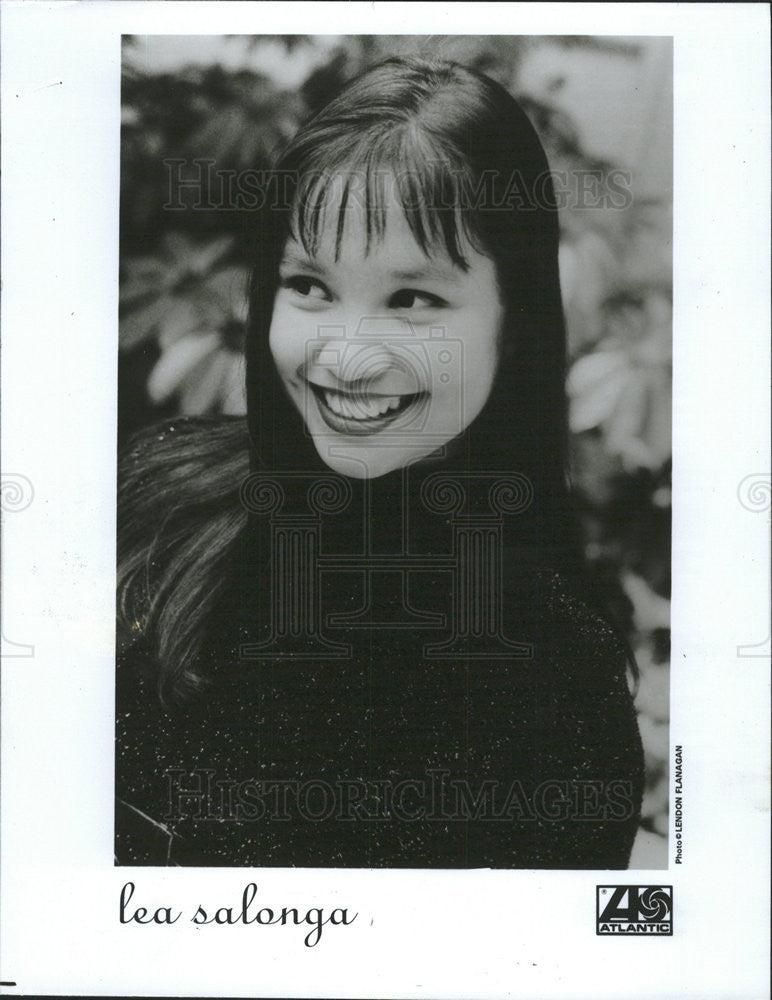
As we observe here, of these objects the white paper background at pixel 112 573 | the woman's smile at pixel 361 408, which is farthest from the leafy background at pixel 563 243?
the woman's smile at pixel 361 408

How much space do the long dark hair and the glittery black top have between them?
4.7 inches

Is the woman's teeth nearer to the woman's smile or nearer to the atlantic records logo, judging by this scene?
the woman's smile

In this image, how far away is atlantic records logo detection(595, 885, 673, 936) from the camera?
4.37 feet

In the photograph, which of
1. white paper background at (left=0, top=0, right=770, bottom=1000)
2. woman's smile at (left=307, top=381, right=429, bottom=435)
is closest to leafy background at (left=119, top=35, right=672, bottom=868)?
white paper background at (left=0, top=0, right=770, bottom=1000)

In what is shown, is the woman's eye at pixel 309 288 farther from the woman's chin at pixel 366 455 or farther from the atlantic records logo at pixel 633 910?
the atlantic records logo at pixel 633 910

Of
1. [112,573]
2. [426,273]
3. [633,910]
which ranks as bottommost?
[633,910]

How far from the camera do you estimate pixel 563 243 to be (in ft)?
4.45

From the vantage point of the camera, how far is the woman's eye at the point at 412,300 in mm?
1354

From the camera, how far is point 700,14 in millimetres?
1363

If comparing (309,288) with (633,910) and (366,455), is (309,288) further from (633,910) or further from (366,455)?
(633,910)

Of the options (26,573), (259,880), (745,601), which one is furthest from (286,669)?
(745,601)

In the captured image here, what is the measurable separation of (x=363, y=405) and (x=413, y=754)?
1.83ft

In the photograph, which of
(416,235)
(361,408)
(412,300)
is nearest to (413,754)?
(361,408)

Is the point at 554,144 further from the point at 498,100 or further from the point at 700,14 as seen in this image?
the point at 700,14
